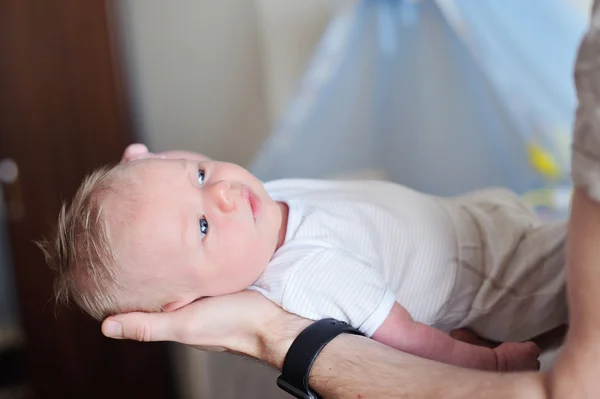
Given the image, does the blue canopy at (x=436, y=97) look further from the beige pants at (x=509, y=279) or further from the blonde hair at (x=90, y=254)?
the blonde hair at (x=90, y=254)

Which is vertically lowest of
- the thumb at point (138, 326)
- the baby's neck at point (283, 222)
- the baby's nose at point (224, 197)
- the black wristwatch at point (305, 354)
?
the black wristwatch at point (305, 354)

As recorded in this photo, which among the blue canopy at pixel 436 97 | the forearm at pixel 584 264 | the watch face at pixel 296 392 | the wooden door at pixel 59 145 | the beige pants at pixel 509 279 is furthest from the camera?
the wooden door at pixel 59 145

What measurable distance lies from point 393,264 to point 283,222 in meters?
0.18

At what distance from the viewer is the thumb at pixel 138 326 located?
0.84 meters

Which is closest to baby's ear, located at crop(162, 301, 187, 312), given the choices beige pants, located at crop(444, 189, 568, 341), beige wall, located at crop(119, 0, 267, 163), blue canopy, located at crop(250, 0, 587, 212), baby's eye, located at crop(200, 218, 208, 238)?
baby's eye, located at crop(200, 218, 208, 238)

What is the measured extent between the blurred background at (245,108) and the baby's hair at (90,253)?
1.63 ft

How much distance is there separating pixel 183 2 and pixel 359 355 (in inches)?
69.4

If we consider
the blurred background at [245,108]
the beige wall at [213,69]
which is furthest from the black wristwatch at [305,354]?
the beige wall at [213,69]

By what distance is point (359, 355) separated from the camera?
76 centimetres

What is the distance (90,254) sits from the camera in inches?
32.9

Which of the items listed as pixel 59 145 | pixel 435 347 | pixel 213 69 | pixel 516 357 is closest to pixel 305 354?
pixel 435 347

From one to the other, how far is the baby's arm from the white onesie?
2 cm

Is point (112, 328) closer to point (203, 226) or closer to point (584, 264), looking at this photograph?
point (203, 226)

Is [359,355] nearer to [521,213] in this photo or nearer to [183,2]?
[521,213]
